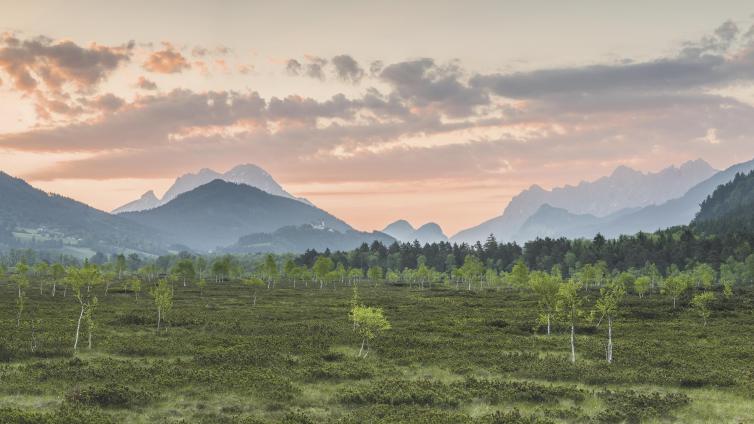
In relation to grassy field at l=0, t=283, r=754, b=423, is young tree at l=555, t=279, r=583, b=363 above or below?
above

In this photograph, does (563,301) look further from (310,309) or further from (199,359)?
(310,309)

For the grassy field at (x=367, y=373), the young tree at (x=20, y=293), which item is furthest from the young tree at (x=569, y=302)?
the young tree at (x=20, y=293)

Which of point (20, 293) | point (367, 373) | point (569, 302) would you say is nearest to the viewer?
point (367, 373)

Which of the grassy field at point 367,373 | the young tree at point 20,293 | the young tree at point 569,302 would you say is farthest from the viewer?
the young tree at point 20,293

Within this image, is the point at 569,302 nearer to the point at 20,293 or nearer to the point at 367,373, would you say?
the point at 367,373

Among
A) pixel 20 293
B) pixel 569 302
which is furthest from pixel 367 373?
pixel 20 293

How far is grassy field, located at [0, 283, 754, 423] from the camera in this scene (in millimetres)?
28922

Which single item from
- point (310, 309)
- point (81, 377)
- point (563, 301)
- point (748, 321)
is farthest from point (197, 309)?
point (748, 321)

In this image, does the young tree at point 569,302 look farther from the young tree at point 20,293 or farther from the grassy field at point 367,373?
the young tree at point 20,293

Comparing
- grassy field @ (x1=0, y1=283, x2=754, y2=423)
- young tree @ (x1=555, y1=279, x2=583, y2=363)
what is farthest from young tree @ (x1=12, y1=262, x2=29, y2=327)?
young tree @ (x1=555, y1=279, x2=583, y2=363)

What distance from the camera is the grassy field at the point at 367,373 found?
28.9 metres

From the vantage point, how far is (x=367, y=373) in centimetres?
3816

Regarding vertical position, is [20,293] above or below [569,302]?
→ below

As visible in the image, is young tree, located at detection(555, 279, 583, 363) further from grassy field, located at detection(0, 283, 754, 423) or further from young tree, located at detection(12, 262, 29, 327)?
young tree, located at detection(12, 262, 29, 327)
